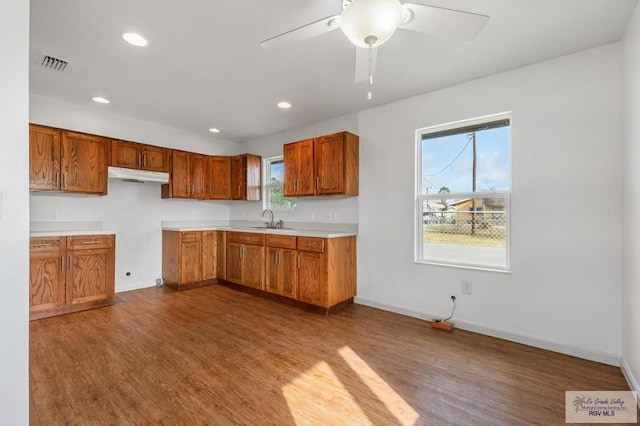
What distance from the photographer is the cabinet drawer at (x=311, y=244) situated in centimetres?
352

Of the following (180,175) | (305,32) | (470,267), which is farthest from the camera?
(180,175)

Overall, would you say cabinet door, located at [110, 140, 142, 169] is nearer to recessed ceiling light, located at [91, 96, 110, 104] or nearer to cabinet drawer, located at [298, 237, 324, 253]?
recessed ceiling light, located at [91, 96, 110, 104]

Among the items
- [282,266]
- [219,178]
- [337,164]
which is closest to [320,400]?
[282,266]

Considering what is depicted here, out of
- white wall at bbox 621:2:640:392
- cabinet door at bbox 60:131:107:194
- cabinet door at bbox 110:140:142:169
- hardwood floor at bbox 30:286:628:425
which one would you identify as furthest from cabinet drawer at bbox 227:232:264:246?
white wall at bbox 621:2:640:392

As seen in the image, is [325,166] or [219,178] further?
[219,178]

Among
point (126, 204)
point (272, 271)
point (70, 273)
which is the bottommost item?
point (272, 271)

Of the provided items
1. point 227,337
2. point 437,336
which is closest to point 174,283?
point 227,337

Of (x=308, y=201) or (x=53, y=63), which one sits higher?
(x=53, y=63)

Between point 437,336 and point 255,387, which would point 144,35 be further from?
point 437,336

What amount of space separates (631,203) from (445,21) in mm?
1909

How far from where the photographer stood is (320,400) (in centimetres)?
190

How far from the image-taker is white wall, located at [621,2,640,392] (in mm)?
1969

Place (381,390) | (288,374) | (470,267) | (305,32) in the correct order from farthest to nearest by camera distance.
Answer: (470,267), (288,374), (381,390), (305,32)

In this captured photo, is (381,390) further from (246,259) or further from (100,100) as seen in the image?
(100,100)
